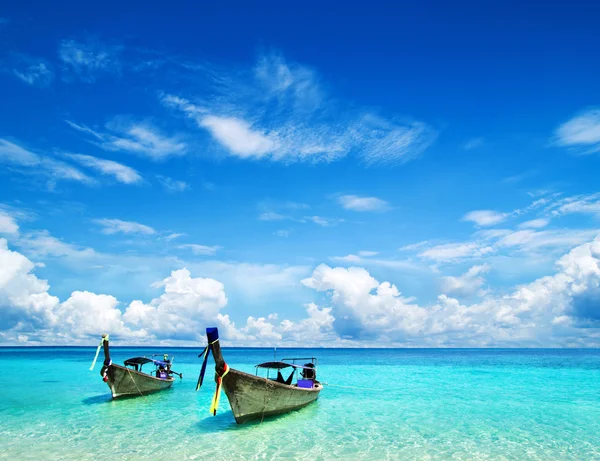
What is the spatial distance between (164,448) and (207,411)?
7037 millimetres

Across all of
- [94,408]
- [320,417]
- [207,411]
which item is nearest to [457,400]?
[320,417]

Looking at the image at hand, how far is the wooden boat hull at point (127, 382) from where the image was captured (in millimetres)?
24438

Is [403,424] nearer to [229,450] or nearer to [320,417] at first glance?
[320,417]

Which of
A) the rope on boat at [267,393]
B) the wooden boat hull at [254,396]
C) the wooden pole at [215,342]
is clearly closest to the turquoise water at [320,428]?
the rope on boat at [267,393]

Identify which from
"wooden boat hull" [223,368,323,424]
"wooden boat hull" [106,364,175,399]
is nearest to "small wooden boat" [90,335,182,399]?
"wooden boat hull" [106,364,175,399]

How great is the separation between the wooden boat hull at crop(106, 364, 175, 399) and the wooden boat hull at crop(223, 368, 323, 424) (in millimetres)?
10356

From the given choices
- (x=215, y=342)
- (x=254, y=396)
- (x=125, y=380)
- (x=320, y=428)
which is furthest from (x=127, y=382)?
(x=320, y=428)

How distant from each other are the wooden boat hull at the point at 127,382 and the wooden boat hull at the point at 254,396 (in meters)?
10.4

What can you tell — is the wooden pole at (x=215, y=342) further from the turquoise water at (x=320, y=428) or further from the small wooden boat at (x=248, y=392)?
the turquoise water at (x=320, y=428)

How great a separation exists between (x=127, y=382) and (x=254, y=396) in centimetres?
1102

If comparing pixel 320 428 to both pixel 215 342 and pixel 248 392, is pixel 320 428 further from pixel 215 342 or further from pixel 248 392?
pixel 215 342

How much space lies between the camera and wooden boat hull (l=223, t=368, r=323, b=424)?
17.1m

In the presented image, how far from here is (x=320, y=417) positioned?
66.1 feet

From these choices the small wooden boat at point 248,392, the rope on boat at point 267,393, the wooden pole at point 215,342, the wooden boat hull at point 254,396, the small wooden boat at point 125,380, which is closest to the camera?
the wooden pole at point 215,342
